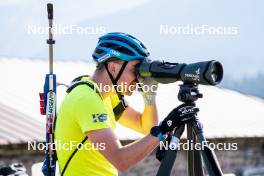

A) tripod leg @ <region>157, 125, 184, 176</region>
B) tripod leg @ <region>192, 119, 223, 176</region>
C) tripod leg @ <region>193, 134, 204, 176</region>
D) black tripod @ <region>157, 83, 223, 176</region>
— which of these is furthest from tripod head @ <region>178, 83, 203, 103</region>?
tripod leg @ <region>193, 134, 204, 176</region>

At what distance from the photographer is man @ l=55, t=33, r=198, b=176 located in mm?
4176

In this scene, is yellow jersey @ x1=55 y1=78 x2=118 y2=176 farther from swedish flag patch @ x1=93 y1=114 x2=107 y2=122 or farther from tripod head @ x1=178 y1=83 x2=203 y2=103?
tripod head @ x1=178 y1=83 x2=203 y2=103

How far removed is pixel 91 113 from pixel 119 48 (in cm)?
59

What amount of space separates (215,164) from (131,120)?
4.43 feet

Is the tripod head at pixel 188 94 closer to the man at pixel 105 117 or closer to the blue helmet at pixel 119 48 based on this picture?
the man at pixel 105 117

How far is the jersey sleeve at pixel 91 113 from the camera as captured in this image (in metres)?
4.24

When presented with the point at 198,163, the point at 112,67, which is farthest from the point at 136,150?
the point at 112,67

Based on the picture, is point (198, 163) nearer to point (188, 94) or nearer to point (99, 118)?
point (188, 94)

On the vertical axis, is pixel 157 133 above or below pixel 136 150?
above

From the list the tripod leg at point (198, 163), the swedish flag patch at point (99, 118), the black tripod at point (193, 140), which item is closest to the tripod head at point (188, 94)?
the black tripod at point (193, 140)

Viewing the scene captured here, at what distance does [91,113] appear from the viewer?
427 cm

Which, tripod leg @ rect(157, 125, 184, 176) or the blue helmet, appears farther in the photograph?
the blue helmet

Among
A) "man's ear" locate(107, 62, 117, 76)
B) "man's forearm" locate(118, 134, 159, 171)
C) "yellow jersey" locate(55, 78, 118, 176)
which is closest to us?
"man's forearm" locate(118, 134, 159, 171)

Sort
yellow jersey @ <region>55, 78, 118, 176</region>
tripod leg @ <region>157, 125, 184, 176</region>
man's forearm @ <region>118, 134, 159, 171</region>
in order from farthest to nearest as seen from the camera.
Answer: yellow jersey @ <region>55, 78, 118, 176</region>, man's forearm @ <region>118, 134, 159, 171</region>, tripod leg @ <region>157, 125, 184, 176</region>
